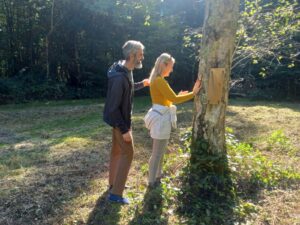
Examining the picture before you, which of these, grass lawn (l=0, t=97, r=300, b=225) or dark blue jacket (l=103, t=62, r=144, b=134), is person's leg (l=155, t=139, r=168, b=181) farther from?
dark blue jacket (l=103, t=62, r=144, b=134)

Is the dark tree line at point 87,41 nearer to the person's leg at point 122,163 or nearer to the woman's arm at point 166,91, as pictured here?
the woman's arm at point 166,91

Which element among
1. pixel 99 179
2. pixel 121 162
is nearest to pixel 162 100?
pixel 121 162

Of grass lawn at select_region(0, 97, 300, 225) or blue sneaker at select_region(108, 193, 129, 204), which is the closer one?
grass lawn at select_region(0, 97, 300, 225)

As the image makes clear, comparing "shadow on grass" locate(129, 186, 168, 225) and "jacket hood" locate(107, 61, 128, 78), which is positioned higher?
"jacket hood" locate(107, 61, 128, 78)

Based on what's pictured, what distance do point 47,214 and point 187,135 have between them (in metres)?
1.85

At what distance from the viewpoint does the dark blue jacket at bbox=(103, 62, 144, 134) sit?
342 cm

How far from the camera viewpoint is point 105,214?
3516 millimetres

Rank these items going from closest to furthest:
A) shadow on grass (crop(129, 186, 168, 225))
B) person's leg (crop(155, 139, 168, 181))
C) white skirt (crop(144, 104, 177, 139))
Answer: shadow on grass (crop(129, 186, 168, 225))
white skirt (crop(144, 104, 177, 139))
person's leg (crop(155, 139, 168, 181))

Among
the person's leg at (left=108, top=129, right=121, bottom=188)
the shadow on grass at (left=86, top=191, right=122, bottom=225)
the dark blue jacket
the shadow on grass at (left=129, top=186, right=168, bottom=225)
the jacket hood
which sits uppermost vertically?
the jacket hood

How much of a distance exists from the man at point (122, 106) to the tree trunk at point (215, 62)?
715mm

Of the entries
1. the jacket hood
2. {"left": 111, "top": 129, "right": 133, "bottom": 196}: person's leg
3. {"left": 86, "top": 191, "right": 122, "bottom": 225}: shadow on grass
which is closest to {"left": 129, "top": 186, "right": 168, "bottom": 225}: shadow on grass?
{"left": 86, "top": 191, "right": 122, "bottom": 225}: shadow on grass

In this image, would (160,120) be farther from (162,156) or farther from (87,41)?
(87,41)

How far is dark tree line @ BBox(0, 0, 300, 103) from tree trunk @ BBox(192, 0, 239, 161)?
1102cm

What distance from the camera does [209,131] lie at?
12.6 ft
